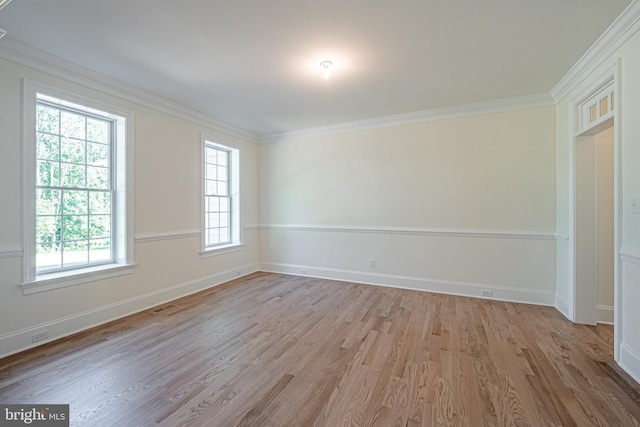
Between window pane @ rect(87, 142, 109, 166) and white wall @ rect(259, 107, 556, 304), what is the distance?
2.70 m

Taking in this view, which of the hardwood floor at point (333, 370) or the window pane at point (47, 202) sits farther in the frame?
the window pane at point (47, 202)

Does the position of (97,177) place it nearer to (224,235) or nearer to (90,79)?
(90,79)

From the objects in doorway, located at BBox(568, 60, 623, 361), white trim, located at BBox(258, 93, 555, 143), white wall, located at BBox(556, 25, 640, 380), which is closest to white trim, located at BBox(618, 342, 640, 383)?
white wall, located at BBox(556, 25, 640, 380)

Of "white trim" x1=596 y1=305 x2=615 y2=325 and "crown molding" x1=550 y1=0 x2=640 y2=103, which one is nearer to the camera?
"crown molding" x1=550 y1=0 x2=640 y2=103

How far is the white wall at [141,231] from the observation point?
2453mm

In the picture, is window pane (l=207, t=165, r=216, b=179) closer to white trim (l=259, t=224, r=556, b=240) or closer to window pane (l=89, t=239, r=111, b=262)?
white trim (l=259, t=224, r=556, b=240)

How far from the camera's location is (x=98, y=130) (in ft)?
10.6

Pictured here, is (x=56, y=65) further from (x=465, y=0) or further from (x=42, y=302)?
(x=465, y=0)

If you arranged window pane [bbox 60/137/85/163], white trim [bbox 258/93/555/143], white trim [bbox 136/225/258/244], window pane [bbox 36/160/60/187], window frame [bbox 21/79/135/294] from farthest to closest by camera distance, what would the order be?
white trim [bbox 258/93/555/143]
white trim [bbox 136/225/258/244]
window pane [bbox 60/137/85/163]
window pane [bbox 36/160/60/187]
window frame [bbox 21/79/135/294]

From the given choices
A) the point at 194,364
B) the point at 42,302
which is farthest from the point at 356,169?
the point at 42,302

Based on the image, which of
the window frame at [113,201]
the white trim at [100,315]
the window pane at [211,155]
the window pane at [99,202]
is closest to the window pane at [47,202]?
the window frame at [113,201]

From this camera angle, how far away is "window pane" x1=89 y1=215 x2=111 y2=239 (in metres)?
3.18

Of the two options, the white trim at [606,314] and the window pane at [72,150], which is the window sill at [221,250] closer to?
the window pane at [72,150]

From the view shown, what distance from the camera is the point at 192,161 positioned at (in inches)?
165
